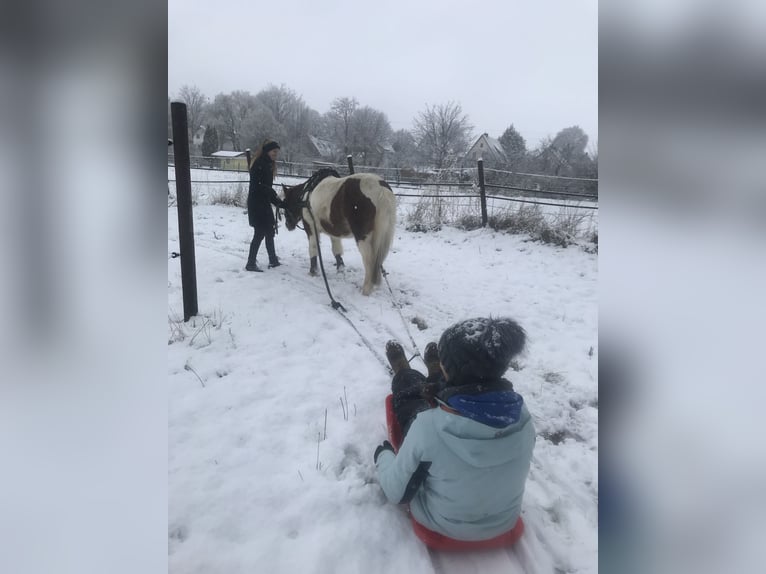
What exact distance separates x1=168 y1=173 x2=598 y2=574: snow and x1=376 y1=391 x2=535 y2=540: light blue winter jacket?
0.13 metres

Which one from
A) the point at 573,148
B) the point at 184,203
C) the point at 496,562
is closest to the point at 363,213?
the point at 184,203

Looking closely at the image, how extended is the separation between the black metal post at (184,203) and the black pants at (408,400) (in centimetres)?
200

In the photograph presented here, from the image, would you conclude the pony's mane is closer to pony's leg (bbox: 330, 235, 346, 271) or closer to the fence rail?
pony's leg (bbox: 330, 235, 346, 271)

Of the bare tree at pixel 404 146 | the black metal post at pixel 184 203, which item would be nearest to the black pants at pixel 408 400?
the black metal post at pixel 184 203

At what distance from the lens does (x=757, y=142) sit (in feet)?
1.52

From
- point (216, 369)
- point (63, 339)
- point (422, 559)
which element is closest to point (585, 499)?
point (422, 559)

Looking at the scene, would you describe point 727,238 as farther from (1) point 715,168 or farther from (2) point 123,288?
(2) point 123,288

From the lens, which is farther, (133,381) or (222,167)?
(222,167)

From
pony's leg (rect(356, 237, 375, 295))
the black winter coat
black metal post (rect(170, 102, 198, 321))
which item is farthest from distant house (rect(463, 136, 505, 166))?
black metal post (rect(170, 102, 198, 321))

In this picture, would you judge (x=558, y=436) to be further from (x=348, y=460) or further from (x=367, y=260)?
(x=367, y=260)

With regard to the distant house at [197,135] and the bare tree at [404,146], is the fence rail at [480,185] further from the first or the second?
the distant house at [197,135]

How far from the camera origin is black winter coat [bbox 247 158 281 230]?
14.5 feet

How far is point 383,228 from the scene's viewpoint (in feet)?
13.7

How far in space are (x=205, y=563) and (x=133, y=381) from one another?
1.10 meters
